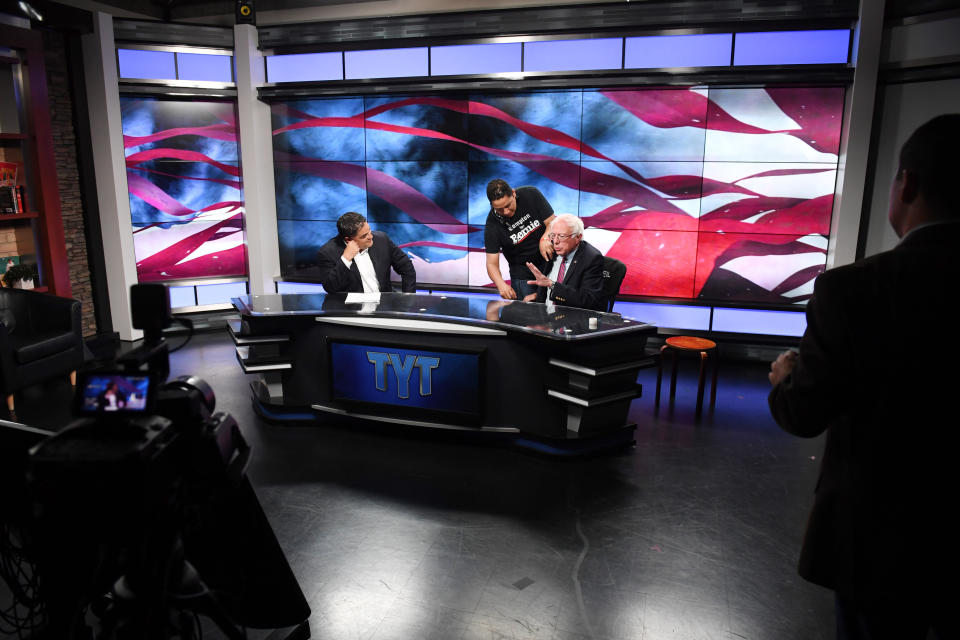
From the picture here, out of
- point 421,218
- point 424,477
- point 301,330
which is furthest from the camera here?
point 421,218

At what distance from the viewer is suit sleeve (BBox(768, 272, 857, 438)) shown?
1322 millimetres

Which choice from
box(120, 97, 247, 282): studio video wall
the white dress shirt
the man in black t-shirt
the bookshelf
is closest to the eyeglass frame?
the man in black t-shirt

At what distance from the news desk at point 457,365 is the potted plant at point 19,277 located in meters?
2.45

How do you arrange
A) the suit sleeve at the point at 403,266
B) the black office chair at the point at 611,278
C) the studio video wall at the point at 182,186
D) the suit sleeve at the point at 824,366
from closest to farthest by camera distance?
the suit sleeve at the point at 824,366
the black office chair at the point at 611,278
the suit sleeve at the point at 403,266
the studio video wall at the point at 182,186

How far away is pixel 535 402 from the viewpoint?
3822 mm

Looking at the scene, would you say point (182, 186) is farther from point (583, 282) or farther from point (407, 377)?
point (583, 282)

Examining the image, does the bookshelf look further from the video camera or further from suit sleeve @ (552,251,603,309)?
the video camera

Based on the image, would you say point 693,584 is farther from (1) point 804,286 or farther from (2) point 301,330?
(1) point 804,286

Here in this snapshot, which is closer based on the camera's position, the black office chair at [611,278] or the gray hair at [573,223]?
the gray hair at [573,223]

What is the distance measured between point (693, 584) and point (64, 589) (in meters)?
2.32

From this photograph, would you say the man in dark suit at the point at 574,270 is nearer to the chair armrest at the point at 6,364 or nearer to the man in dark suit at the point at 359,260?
the man in dark suit at the point at 359,260

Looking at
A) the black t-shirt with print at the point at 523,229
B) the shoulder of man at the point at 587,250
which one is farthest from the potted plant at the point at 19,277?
the shoulder of man at the point at 587,250

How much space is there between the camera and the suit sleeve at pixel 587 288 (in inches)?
164

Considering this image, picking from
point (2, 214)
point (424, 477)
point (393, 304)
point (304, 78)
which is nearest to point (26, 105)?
point (2, 214)
